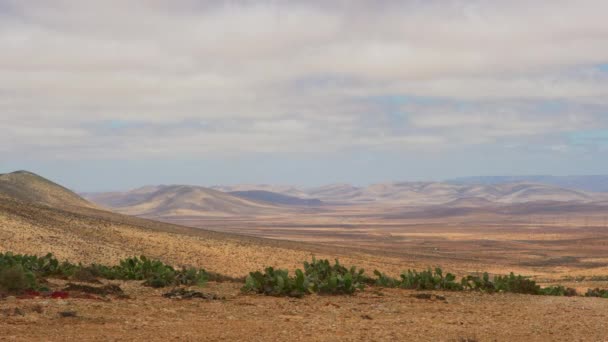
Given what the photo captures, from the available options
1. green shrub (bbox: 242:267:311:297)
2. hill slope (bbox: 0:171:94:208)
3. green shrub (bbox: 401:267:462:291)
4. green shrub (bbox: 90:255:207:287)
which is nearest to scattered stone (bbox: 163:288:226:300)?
green shrub (bbox: 242:267:311:297)

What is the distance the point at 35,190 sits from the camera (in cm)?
8331

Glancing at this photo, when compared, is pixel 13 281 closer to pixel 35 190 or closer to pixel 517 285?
pixel 517 285

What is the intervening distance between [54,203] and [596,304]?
230ft

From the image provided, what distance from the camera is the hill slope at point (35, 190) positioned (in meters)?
76.7

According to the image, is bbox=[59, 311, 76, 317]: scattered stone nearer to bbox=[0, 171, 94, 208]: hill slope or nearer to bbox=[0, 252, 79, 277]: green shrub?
bbox=[0, 252, 79, 277]: green shrub

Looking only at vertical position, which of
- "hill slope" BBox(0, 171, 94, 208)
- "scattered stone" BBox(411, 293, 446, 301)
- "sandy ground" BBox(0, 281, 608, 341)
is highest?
"hill slope" BBox(0, 171, 94, 208)

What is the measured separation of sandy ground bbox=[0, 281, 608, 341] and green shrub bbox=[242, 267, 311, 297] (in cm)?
35

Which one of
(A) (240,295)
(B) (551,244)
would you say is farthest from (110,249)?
(B) (551,244)

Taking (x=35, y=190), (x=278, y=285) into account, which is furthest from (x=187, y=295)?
(x=35, y=190)

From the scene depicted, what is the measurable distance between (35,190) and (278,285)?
7568cm

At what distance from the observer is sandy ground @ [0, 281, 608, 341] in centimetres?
1011

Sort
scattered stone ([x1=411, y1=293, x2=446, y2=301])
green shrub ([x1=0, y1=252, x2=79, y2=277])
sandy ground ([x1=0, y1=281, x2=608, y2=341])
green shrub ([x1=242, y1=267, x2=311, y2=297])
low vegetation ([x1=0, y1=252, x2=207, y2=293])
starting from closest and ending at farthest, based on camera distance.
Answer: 1. sandy ground ([x1=0, y1=281, x2=608, y2=341])
2. green shrub ([x1=242, y1=267, x2=311, y2=297])
3. scattered stone ([x1=411, y1=293, x2=446, y2=301])
4. low vegetation ([x1=0, y1=252, x2=207, y2=293])
5. green shrub ([x1=0, y1=252, x2=79, y2=277])

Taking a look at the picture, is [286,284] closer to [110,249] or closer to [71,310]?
[71,310]

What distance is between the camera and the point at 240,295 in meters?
14.7
